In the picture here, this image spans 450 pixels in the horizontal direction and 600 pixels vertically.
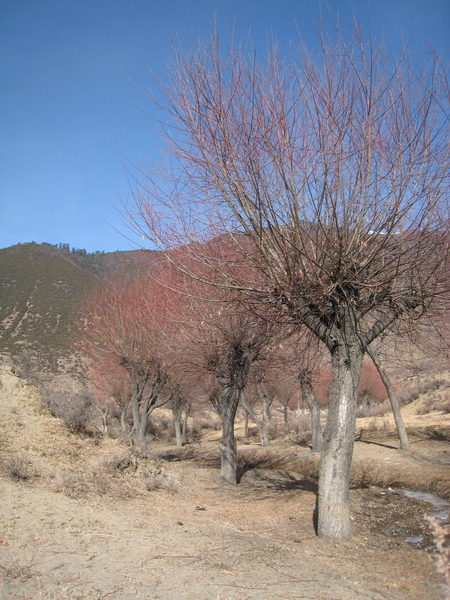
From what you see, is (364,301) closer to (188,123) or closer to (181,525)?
(188,123)

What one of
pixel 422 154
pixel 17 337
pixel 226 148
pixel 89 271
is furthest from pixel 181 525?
pixel 89 271

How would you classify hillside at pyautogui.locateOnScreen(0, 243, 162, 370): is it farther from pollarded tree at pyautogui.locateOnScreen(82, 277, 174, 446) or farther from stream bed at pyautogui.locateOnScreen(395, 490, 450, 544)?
stream bed at pyautogui.locateOnScreen(395, 490, 450, 544)

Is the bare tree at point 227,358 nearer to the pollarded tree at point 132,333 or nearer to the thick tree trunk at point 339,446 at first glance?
the pollarded tree at point 132,333

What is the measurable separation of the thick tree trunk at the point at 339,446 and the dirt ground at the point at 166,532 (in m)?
0.29

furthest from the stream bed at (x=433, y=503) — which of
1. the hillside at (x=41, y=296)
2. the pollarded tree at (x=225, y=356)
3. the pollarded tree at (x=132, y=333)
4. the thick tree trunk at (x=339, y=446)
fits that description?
the hillside at (x=41, y=296)

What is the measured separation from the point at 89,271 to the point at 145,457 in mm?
56790

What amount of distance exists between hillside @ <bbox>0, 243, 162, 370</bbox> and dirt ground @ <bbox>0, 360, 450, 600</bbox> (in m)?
20.3

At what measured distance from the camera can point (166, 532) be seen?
6086 millimetres

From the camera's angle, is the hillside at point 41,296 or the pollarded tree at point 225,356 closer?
the pollarded tree at point 225,356

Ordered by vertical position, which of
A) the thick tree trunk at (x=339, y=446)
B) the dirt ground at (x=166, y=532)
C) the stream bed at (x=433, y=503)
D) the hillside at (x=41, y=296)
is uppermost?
the hillside at (x=41, y=296)

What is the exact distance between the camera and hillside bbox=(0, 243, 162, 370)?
40188 millimetres

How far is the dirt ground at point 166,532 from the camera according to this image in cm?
400

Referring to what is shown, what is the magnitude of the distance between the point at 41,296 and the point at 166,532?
51.3 m

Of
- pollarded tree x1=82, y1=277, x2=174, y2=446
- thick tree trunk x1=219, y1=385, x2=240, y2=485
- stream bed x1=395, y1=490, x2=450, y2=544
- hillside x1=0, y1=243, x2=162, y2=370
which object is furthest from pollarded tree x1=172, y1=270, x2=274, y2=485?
hillside x1=0, y1=243, x2=162, y2=370
